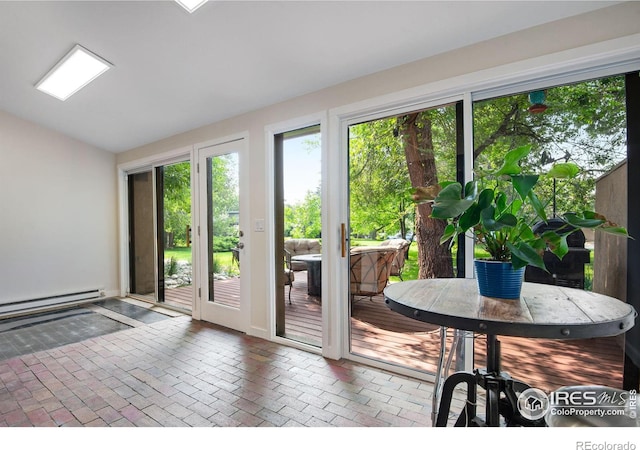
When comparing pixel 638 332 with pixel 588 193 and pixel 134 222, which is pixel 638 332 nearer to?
pixel 588 193

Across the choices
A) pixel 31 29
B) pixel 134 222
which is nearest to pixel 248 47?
pixel 31 29

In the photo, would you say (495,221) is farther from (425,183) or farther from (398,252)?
(398,252)

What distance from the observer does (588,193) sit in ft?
6.16

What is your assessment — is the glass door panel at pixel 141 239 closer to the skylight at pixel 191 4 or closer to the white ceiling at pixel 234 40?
the white ceiling at pixel 234 40

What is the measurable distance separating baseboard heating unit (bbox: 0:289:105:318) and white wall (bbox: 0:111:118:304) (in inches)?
2.6

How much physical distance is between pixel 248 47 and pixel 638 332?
3072 mm

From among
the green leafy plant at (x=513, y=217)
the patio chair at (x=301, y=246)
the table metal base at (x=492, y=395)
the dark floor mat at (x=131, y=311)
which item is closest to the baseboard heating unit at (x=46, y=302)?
the dark floor mat at (x=131, y=311)

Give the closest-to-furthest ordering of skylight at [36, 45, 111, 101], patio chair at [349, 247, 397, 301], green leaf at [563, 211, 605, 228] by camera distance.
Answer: green leaf at [563, 211, 605, 228]
patio chair at [349, 247, 397, 301]
skylight at [36, 45, 111, 101]

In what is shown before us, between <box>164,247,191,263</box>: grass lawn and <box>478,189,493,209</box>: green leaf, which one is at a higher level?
<box>478,189,493,209</box>: green leaf

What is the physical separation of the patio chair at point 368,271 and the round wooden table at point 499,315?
106cm

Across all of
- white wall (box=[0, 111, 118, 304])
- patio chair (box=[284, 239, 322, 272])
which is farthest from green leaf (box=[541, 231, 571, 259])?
white wall (box=[0, 111, 118, 304])

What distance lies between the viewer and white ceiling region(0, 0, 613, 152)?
6.43ft

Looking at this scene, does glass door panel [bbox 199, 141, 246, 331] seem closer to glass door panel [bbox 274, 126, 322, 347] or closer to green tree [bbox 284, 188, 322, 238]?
glass door panel [bbox 274, 126, 322, 347]

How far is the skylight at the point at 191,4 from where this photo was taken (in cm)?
208
